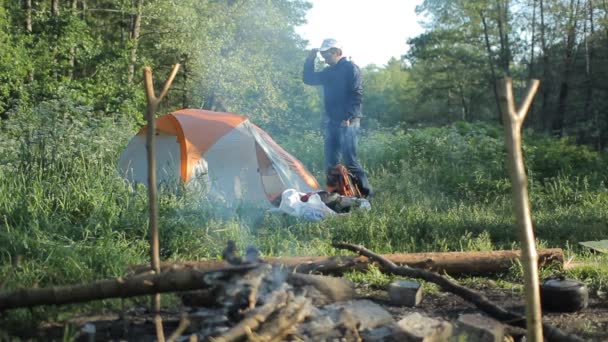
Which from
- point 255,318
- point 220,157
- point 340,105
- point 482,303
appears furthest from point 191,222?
point 340,105

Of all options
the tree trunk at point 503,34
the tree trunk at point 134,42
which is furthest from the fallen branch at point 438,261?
the tree trunk at point 503,34

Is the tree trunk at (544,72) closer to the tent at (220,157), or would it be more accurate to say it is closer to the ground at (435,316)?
the tent at (220,157)

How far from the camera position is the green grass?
4266 millimetres

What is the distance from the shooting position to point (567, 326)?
3535 mm

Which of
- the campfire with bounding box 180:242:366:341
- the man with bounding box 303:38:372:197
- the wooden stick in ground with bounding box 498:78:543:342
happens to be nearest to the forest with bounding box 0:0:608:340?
the man with bounding box 303:38:372:197

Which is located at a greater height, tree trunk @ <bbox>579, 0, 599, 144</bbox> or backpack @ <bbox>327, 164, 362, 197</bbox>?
tree trunk @ <bbox>579, 0, 599, 144</bbox>

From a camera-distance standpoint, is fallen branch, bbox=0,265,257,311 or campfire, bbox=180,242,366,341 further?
fallen branch, bbox=0,265,257,311

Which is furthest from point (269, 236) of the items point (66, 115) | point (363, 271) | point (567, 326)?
point (66, 115)

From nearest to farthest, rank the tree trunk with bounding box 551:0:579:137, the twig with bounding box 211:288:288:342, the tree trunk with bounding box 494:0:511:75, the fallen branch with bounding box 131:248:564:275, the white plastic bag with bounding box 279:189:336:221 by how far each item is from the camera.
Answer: the twig with bounding box 211:288:288:342 < the fallen branch with bounding box 131:248:564:275 < the white plastic bag with bounding box 279:189:336:221 < the tree trunk with bounding box 551:0:579:137 < the tree trunk with bounding box 494:0:511:75

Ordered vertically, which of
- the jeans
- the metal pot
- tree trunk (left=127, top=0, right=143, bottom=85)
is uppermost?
tree trunk (left=127, top=0, right=143, bottom=85)

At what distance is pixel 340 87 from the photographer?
8164 millimetres

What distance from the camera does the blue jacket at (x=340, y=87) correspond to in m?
8.08

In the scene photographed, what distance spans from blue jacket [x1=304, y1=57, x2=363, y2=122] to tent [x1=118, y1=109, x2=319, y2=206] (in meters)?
0.90

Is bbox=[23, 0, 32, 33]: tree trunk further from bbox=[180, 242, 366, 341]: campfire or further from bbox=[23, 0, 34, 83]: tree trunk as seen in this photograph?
bbox=[180, 242, 366, 341]: campfire
